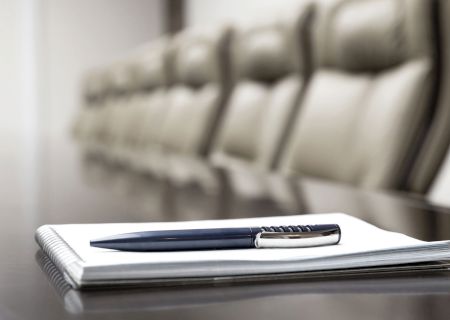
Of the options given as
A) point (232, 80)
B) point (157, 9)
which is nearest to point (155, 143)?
point (232, 80)

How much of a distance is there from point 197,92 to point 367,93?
126cm

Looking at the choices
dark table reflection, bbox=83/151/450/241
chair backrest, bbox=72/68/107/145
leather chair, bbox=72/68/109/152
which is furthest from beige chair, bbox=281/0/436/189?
chair backrest, bbox=72/68/107/145

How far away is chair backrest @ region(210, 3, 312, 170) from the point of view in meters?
1.61

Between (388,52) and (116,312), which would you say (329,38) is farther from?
(116,312)

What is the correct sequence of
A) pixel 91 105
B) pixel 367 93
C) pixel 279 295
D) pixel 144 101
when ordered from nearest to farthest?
1. pixel 279 295
2. pixel 367 93
3. pixel 144 101
4. pixel 91 105

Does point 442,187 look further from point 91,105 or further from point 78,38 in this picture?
point 78,38

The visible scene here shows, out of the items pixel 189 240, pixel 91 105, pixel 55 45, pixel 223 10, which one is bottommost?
pixel 91 105

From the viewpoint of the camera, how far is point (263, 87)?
6.23ft

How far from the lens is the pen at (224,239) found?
31cm

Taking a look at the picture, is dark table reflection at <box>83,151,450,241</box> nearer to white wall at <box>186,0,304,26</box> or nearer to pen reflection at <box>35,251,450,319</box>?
pen reflection at <box>35,251,450,319</box>

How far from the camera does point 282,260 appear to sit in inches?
12.3

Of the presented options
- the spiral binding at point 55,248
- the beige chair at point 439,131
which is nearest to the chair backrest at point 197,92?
the beige chair at point 439,131

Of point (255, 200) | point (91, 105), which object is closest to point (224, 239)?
point (255, 200)

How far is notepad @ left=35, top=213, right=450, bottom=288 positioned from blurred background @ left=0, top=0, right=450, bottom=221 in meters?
0.27
